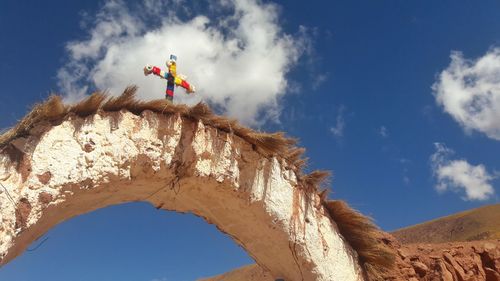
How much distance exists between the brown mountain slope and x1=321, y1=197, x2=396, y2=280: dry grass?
3846 centimetres

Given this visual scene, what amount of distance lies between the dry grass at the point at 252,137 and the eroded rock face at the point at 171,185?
8cm

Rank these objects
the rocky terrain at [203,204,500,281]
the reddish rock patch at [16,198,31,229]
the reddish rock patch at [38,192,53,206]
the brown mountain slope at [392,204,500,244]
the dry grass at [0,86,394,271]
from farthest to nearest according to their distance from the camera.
→ the brown mountain slope at [392,204,500,244] < the rocky terrain at [203,204,500,281] < the dry grass at [0,86,394,271] < the reddish rock patch at [38,192,53,206] < the reddish rock patch at [16,198,31,229]

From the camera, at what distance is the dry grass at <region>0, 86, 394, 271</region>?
4.42m

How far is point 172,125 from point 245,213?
1.35m

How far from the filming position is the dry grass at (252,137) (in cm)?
442

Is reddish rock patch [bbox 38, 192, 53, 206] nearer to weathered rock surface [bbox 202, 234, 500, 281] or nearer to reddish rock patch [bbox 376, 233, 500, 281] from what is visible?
weathered rock surface [bbox 202, 234, 500, 281]

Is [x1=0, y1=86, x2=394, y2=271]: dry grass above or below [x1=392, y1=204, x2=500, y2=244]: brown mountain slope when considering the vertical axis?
below

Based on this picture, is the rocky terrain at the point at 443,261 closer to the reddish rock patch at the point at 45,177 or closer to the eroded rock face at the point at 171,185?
the eroded rock face at the point at 171,185

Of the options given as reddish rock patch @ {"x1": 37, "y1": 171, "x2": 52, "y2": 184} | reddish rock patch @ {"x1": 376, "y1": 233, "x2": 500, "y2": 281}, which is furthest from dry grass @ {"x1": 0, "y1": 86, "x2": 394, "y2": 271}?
reddish rock patch @ {"x1": 376, "y1": 233, "x2": 500, "y2": 281}

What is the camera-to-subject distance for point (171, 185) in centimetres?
535

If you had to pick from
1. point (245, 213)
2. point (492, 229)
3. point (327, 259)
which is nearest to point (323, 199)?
point (327, 259)

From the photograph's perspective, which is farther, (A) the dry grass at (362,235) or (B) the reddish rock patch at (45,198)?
(A) the dry grass at (362,235)

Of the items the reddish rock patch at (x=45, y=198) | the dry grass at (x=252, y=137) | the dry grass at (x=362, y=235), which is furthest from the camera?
the dry grass at (x=362, y=235)

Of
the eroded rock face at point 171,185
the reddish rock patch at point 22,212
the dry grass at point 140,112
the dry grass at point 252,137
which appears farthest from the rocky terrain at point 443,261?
the reddish rock patch at point 22,212
